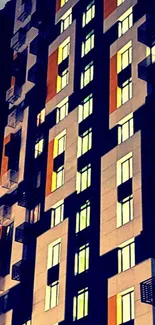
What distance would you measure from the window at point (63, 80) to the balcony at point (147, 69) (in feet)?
31.8

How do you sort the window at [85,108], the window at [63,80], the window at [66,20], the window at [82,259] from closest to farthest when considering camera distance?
1. the window at [82,259]
2. the window at [85,108]
3. the window at [63,80]
4. the window at [66,20]

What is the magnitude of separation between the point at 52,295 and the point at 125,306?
24.2 feet

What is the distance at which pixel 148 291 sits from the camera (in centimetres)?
3750

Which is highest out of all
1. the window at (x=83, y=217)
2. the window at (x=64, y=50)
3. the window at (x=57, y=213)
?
the window at (x=64, y=50)

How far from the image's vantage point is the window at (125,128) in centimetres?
4558

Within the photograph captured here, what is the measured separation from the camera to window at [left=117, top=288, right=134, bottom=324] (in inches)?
1535

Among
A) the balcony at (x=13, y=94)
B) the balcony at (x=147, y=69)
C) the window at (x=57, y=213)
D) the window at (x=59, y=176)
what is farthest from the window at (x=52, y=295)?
the balcony at (x=13, y=94)

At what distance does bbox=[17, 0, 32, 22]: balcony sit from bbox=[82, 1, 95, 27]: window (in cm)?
990

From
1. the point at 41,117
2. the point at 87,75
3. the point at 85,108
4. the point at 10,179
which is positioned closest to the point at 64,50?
the point at 87,75

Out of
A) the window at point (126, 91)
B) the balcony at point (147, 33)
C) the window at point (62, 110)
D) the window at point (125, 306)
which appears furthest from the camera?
the window at point (62, 110)

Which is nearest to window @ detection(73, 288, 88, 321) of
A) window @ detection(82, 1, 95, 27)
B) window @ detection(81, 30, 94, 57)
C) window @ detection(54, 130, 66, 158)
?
window @ detection(54, 130, 66, 158)

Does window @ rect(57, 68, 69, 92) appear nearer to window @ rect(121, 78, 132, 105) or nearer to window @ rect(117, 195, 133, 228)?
window @ rect(121, 78, 132, 105)

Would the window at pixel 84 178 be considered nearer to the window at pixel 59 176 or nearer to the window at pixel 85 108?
the window at pixel 59 176

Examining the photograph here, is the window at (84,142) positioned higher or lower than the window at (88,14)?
lower
